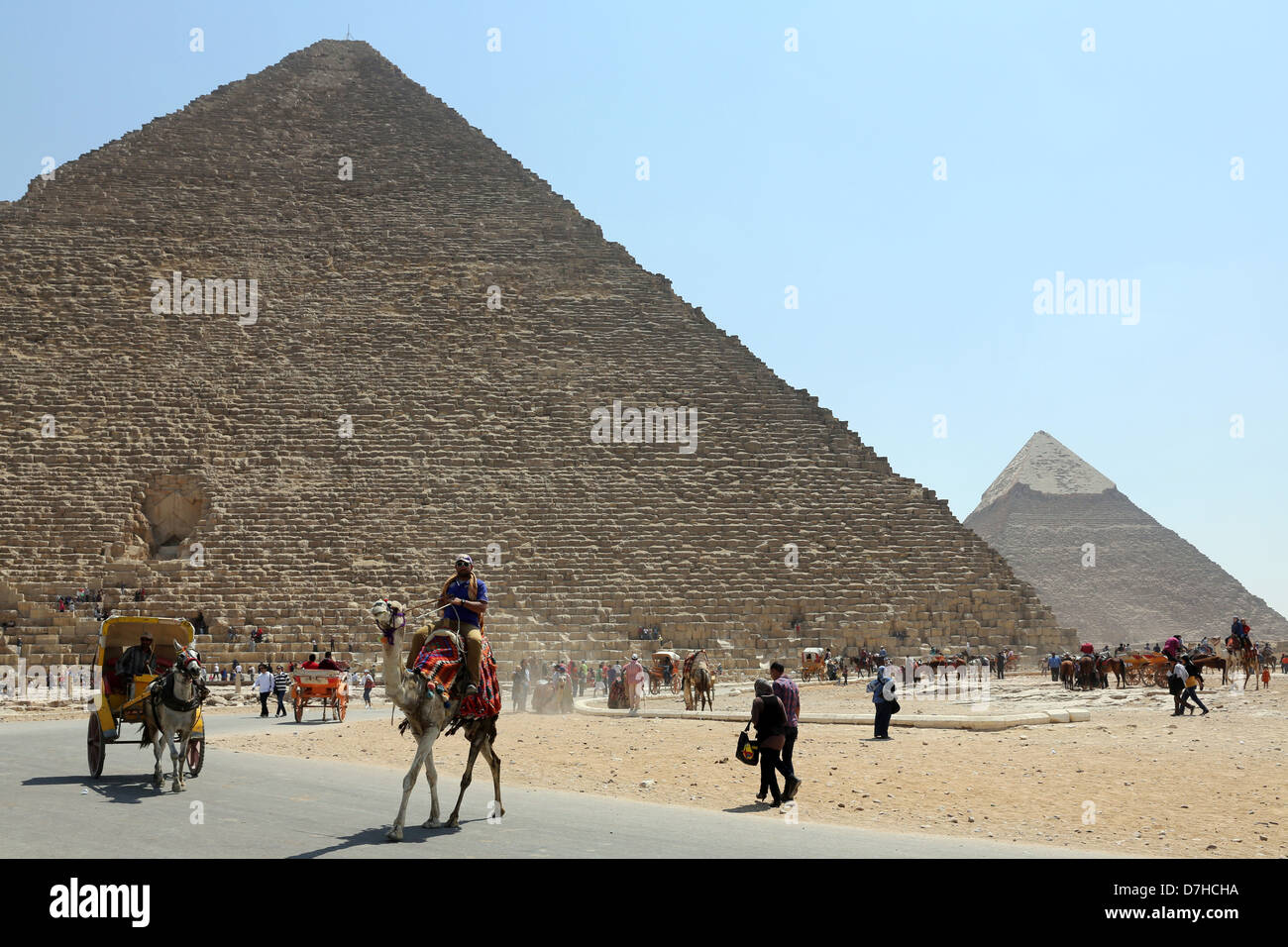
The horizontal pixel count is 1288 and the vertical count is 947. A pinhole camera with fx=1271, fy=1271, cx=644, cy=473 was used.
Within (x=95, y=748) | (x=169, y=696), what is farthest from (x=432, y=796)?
(x=95, y=748)

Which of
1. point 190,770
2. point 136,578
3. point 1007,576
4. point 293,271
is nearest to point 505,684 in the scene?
point 136,578

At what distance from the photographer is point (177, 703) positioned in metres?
7.74

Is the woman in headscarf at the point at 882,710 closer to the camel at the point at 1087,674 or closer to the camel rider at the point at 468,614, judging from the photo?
the camel rider at the point at 468,614

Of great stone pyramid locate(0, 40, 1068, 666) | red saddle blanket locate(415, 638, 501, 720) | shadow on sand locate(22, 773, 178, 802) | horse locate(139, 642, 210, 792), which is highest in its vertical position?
great stone pyramid locate(0, 40, 1068, 666)

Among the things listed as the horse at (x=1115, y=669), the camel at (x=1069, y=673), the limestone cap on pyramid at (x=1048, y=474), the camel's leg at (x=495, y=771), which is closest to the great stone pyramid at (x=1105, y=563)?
the limestone cap on pyramid at (x=1048, y=474)

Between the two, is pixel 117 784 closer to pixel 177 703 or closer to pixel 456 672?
pixel 177 703

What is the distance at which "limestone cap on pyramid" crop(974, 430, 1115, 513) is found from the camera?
307 ft

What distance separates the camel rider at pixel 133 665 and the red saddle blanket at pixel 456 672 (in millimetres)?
3270

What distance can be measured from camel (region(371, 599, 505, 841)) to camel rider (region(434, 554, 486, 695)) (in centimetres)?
Result: 7

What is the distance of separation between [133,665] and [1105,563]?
3561 inches

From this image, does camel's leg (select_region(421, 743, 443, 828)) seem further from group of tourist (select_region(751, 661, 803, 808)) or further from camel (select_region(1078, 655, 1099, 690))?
camel (select_region(1078, 655, 1099, 690))

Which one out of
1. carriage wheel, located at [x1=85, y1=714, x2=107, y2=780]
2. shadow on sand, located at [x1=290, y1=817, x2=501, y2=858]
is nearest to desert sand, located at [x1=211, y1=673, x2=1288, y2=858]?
shadow on sand, located at [x1=290, y1=817, x2=501, y2=858]

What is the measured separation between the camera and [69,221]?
1821 inches
